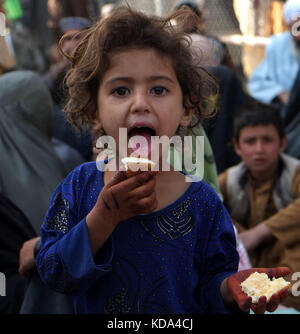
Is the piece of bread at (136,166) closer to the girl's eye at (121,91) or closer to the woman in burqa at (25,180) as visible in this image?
the girl's eye at (121,91)

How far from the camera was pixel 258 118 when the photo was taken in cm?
343

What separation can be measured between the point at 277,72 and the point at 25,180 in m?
3.01

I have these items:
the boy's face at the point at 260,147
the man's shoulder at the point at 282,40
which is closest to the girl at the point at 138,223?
the boy's face at the point at 260,147

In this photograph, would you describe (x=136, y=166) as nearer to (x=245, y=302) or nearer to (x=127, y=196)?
(x=127, y=196)

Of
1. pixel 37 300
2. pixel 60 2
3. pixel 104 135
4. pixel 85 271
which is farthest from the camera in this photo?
pixel 60 2

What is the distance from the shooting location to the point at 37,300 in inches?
81.8

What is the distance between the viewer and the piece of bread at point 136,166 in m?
1.39

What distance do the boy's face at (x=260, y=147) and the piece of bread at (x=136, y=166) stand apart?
201 cm

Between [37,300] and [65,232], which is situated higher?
[65,232]

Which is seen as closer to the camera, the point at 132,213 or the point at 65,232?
the point at 132,213

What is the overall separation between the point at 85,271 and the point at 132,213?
0.19 metres

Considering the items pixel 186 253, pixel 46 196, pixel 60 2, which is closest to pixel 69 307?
pixel 46 196
